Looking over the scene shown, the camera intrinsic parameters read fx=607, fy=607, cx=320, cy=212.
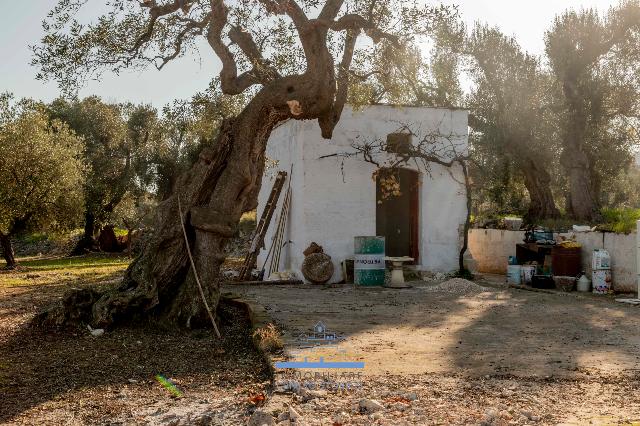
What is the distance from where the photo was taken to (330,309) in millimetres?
10250

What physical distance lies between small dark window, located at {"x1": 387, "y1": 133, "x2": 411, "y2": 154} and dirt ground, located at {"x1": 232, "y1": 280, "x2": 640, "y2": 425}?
16.8 ft

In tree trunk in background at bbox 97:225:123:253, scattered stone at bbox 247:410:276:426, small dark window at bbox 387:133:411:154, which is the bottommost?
scattered stone at bbox 247:410:276:426

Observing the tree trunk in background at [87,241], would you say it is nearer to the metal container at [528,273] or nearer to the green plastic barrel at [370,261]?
the green plastic barrel at [370,261]

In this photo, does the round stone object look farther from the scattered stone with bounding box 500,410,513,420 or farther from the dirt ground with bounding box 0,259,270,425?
the scattered stone with bounding box 500,410,513,420

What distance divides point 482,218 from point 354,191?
Result: 7.03 metres

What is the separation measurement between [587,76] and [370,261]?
9.30 meters

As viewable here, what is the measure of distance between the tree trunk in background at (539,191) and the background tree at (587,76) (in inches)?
46.8

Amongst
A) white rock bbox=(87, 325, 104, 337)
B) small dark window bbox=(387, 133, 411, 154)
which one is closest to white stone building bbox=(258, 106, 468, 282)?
small dark window bbox=(387, 133, 411, 154)

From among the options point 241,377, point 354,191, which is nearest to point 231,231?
point 241,377

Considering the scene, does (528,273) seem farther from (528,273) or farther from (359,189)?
(359,189)

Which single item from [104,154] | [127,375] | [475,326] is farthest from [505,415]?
[104,154]

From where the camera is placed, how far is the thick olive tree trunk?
8383 millimetres

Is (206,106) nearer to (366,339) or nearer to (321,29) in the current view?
(321,29)

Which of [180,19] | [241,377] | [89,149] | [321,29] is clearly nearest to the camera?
[241,377]
